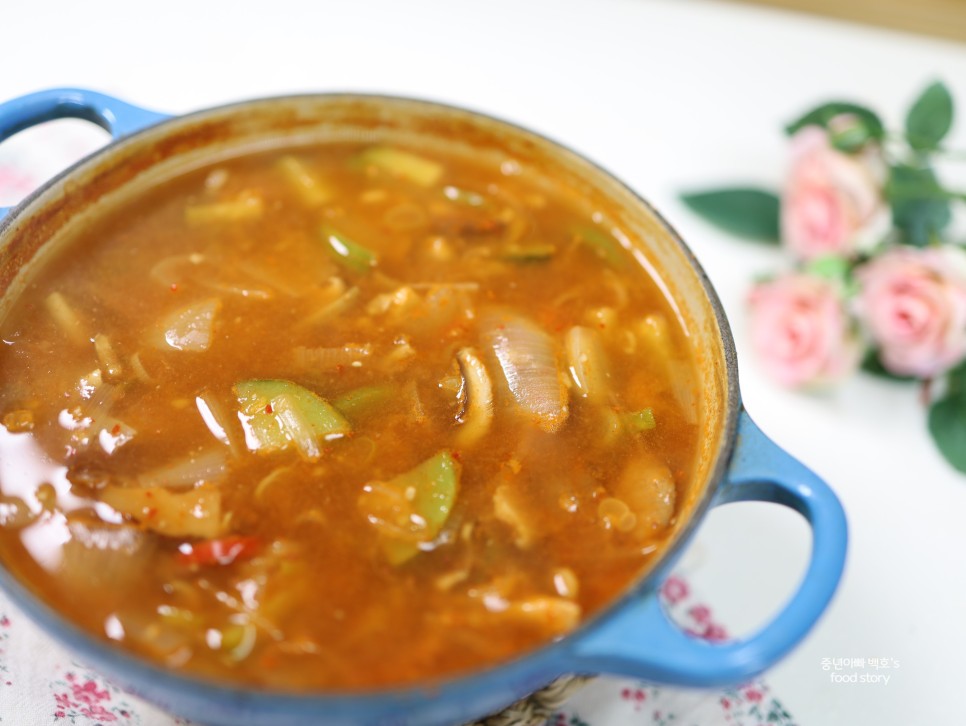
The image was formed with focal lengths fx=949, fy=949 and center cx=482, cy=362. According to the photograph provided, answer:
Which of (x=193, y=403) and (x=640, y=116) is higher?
(x=640, y=116)

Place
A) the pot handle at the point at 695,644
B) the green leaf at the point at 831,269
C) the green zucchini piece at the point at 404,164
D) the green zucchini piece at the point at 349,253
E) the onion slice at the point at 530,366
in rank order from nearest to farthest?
the pot handle at the point at 695,644
the onion slice at the point at 530,366
the green zucchini piece at the point at 349,253
the green zucchini piece at the point at 404,164
the green leaf at the point at 831,269

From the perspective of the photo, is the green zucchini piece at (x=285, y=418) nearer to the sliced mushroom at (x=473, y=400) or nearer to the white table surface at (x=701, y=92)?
the sliced mushroom at (x=473, y=400)

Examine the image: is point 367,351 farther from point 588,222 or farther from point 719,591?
point 719,591

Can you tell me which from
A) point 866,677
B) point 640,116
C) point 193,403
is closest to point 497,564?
point 193,403

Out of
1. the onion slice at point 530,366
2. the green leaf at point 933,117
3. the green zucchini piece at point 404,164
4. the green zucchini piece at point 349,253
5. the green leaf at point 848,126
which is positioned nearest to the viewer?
the onion slice at point 530,366

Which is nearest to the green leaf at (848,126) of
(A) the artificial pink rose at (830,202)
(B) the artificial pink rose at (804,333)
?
(A) the artificial pink rose at (830,202)

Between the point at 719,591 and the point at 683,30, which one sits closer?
the point at 719,591
